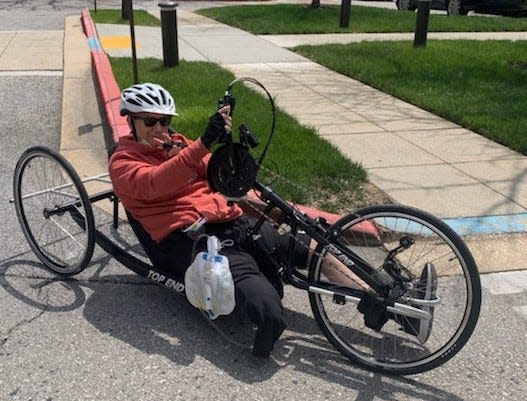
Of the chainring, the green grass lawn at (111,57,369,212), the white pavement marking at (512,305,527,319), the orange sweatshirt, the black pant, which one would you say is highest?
the chainring

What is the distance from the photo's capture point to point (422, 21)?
11.2 meters

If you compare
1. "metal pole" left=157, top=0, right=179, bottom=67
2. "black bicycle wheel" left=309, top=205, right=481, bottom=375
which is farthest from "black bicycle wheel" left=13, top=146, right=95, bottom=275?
"metal pole" left=157, top=0, right=179, bottom=67

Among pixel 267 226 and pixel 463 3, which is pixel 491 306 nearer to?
pixel 267 226

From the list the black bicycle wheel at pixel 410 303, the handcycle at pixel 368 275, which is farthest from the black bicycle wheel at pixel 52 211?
the black bicycle wheel at pixel 410 303

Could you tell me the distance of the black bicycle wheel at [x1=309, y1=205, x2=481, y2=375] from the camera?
292 cm

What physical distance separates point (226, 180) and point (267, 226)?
0.56 m

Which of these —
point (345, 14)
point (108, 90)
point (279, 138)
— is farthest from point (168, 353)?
point (345, 14)

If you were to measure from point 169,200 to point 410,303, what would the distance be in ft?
4.33

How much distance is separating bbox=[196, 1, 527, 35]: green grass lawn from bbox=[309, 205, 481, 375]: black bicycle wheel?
11131 millimetres

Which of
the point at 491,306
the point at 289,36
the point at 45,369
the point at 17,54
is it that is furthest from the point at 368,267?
the point at 289,36

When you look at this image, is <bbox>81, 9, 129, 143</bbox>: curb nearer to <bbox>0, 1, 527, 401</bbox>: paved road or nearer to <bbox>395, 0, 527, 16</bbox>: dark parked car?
<bbox>0, 1, 527, 401</bbox>: paved road

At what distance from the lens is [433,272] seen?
304 cm

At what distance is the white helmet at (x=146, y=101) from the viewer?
326cm

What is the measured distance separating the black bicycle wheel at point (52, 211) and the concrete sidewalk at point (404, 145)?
242 cm
